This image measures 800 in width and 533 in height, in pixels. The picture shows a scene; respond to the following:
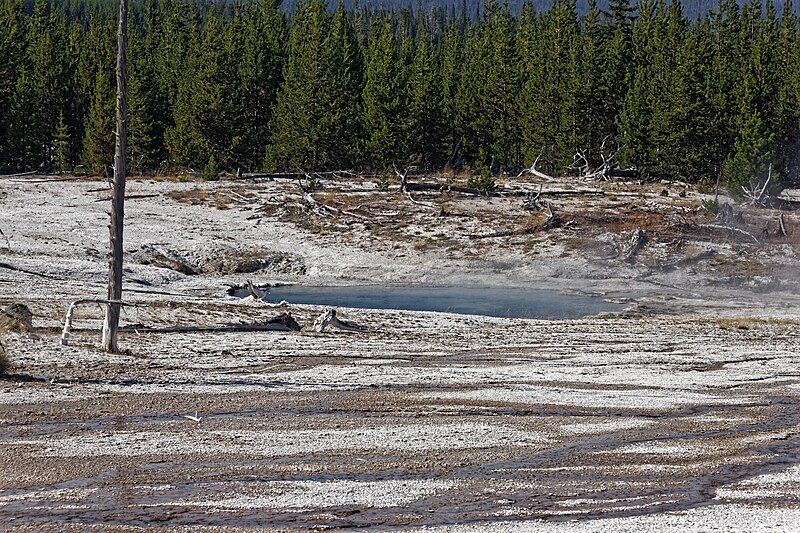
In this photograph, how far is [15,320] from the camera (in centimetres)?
1867

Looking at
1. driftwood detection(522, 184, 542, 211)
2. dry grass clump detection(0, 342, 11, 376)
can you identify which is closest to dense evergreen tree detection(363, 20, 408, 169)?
driftwood detection(522, 184, 542, 211)

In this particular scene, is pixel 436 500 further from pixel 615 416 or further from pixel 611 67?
pixel 611 67

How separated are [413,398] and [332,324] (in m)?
8.14

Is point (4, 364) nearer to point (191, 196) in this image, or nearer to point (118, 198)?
point (118, 198)

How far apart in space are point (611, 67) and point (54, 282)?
42.7 metres

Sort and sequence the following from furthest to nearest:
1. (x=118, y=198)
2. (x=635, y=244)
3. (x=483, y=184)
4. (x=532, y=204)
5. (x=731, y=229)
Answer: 1. (x=483, y=184)
2. (x=532, y=204)
3. (x=731, y=229)
4. (x=635, y=244)
5. (x=118, y=198)

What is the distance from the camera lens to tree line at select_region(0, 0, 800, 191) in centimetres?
5528

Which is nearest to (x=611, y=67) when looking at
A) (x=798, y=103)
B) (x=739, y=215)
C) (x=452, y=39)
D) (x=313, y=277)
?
(x=798, y=103)

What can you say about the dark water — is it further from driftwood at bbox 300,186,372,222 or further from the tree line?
the tree line

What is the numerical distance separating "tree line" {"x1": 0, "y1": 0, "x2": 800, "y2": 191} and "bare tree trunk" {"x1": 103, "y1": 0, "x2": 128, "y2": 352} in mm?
37191

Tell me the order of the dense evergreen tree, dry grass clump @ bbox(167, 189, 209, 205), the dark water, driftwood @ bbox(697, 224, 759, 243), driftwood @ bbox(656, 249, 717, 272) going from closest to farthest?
the dark water → driftwood @ bbox(656, 249, 717, 272) → driftwood @ bbox(697, 224, 759, 243) → dry grass clump @ bbox(167, 189, 209, 205) → the dense evergreen tree

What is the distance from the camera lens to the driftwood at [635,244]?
3622 centimetres

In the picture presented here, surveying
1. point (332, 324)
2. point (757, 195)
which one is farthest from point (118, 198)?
point (757, 195)

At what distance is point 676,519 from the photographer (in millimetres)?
8719
